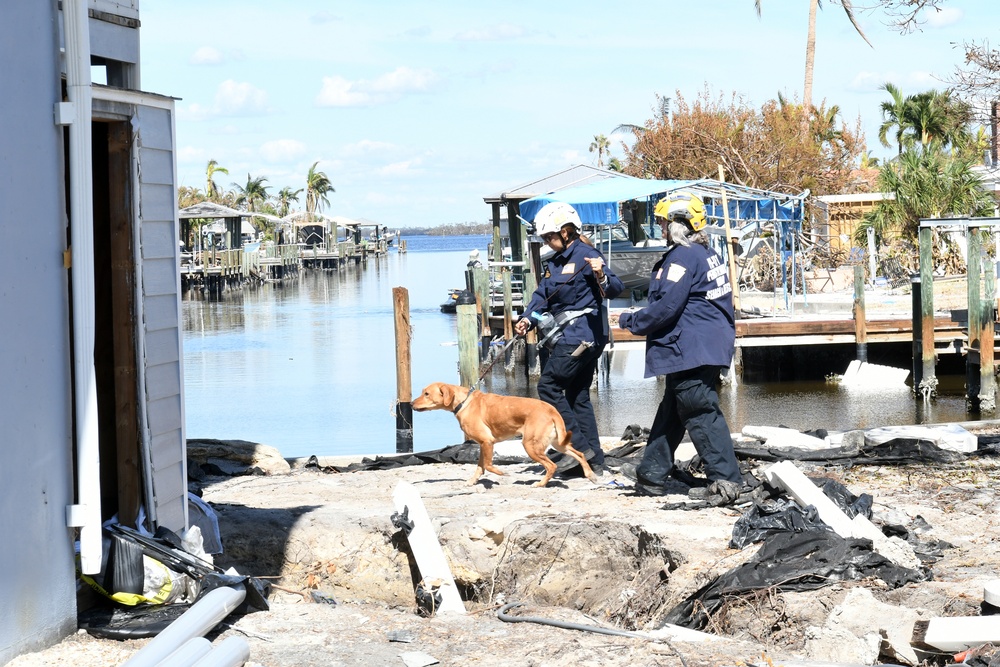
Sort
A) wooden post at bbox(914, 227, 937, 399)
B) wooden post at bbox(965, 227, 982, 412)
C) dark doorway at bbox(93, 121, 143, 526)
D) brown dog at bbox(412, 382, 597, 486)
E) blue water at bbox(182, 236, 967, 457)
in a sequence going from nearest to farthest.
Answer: dark doorway at bbox(93, 121, 143, 526) < brown dog at bbox(412, 382, 597, 486) < wooden post at bbox(965, 227, 982, 412) < wooden post at bbox(914, 227, 937, 399) < blue water at bbox(182, 236, 967, 457)

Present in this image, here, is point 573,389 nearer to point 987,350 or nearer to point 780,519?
point 780,519

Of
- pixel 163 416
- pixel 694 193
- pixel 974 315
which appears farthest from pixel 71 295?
pixel 694 193

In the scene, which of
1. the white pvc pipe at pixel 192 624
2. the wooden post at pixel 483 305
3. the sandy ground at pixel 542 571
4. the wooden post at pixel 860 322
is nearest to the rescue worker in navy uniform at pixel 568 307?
the sandy ground at pixel 542 571

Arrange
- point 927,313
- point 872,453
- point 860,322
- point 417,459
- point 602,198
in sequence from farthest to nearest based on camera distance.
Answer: point 602,198
point 860,322
point 927,313
point 417,459
point 872,453

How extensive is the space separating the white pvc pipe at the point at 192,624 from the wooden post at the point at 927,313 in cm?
1308

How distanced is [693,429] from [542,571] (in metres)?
1.56

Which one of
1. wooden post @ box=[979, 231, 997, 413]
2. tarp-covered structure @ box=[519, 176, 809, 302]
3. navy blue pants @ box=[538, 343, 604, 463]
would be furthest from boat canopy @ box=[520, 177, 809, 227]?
navy blue pants @ box=[538, 343, 604, 463]

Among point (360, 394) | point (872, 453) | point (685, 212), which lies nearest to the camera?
point (685, 212)

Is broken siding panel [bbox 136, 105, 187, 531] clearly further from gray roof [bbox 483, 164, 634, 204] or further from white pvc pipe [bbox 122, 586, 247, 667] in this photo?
gray roof [bbox 483, 164, 634, 204]

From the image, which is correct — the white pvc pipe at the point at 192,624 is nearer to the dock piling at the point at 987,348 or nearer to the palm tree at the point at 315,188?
the dock piling at the point at 987,348

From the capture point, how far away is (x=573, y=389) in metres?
7.92

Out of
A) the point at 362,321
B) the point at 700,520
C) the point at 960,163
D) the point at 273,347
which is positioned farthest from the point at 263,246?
the point at 700,520

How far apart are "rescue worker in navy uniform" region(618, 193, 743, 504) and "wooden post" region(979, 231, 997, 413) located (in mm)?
9645

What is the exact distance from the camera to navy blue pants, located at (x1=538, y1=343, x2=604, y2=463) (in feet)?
25.4
